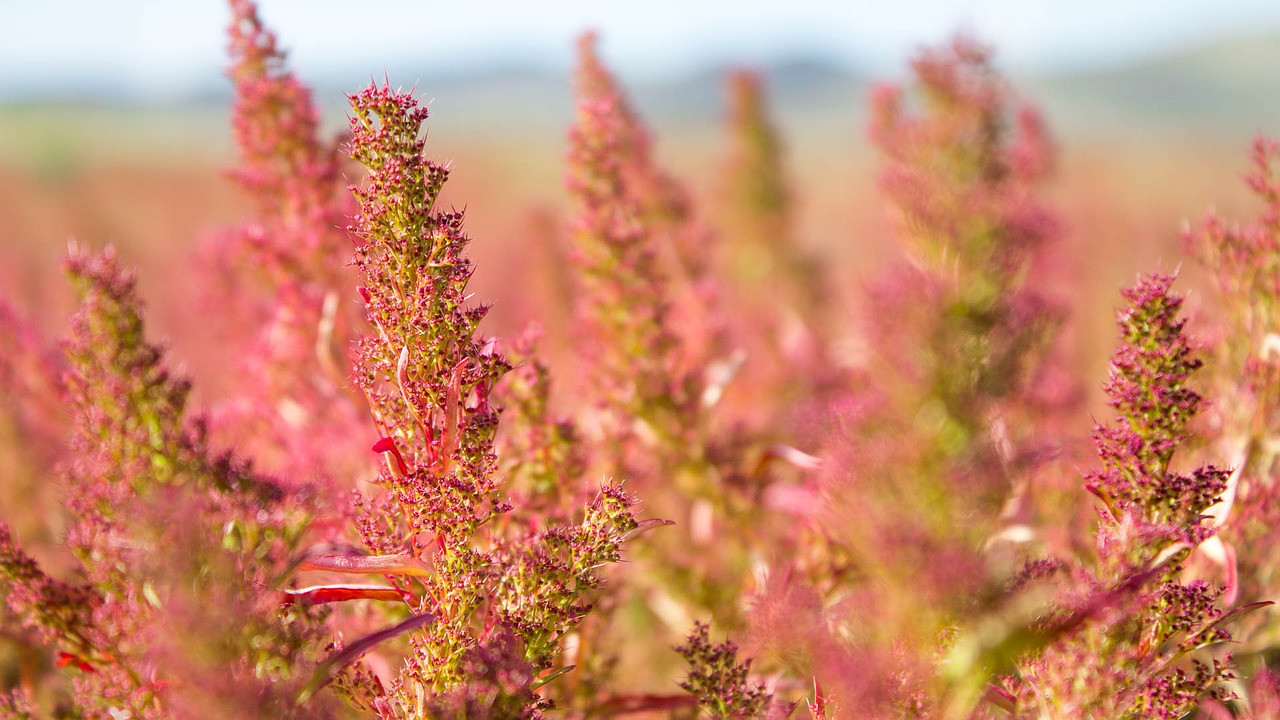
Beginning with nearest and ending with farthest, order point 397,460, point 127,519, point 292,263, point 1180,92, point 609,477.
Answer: point 127,519 → point 397,460 → point 609,477 → point 292,263 → point 1180,92

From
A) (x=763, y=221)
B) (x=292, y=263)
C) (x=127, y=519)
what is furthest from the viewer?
(x=763, y=221)

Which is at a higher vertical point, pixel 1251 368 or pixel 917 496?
pixel 917 496

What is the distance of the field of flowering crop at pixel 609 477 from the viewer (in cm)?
137

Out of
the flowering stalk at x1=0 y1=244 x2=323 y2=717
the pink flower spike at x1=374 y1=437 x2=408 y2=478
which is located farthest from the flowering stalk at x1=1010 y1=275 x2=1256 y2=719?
the flowering stalk at x1=0 y1=244 x2=323 y2=717

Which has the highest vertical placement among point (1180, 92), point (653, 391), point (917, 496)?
point (917, 496)

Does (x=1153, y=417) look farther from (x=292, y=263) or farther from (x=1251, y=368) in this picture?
(x=292, y=263)

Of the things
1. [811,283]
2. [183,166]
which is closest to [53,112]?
[183,166]

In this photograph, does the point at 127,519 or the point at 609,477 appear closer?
the point at 127,519

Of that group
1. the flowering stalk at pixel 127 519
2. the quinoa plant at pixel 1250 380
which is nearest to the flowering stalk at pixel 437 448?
the flowering stalk at pixel 127 519

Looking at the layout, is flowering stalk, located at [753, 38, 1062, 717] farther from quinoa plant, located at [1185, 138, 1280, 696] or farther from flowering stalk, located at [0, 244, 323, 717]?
flowering stalk, located at [0, 244, 323, 717]

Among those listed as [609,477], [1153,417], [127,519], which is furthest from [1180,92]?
[127,519]

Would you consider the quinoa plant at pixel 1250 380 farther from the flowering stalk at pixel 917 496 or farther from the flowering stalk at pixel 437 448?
the flowering stalk at pixel 437 448

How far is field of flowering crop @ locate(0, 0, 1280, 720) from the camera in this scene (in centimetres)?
137

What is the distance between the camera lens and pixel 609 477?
172 centimetres
